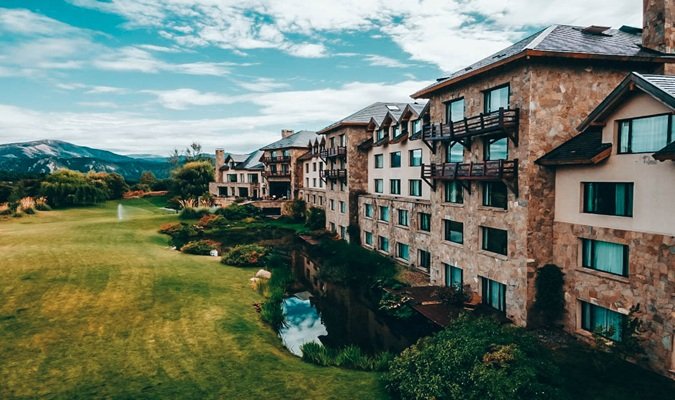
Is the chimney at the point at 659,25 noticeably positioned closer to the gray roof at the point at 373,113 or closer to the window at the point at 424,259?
the window at the point at 424,259

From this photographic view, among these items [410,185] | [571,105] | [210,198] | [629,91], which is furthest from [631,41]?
[210,198]

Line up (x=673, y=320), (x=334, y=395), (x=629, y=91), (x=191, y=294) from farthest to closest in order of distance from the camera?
(x=191, y=294), (x=629, y=91), (x=673, y=320), (x=334, y=395)

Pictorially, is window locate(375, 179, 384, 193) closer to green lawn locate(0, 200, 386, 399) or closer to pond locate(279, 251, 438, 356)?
pond locate(279, 251, 438, 356)

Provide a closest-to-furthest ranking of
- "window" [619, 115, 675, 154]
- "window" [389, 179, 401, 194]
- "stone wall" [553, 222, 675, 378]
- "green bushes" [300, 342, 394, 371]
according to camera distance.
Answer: "stone wall" [553, 222, 675, 378] < "window" [619, 115, 675, 154] < "green bushes" [300, 342, 394, 371] < "window" [389, 179, 401, 194]

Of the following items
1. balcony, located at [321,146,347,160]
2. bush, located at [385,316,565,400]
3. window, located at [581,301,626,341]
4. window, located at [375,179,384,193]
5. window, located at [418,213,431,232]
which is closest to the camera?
bush, located at [385,316,565,400]

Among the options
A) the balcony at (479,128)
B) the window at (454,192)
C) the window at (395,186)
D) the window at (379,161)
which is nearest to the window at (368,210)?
the window at (395,186)

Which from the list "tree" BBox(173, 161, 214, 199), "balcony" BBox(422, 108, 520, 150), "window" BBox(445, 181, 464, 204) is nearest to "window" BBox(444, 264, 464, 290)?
"window" BBox(445, 181, 464, 204)

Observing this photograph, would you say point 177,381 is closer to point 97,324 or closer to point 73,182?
point 97,324
